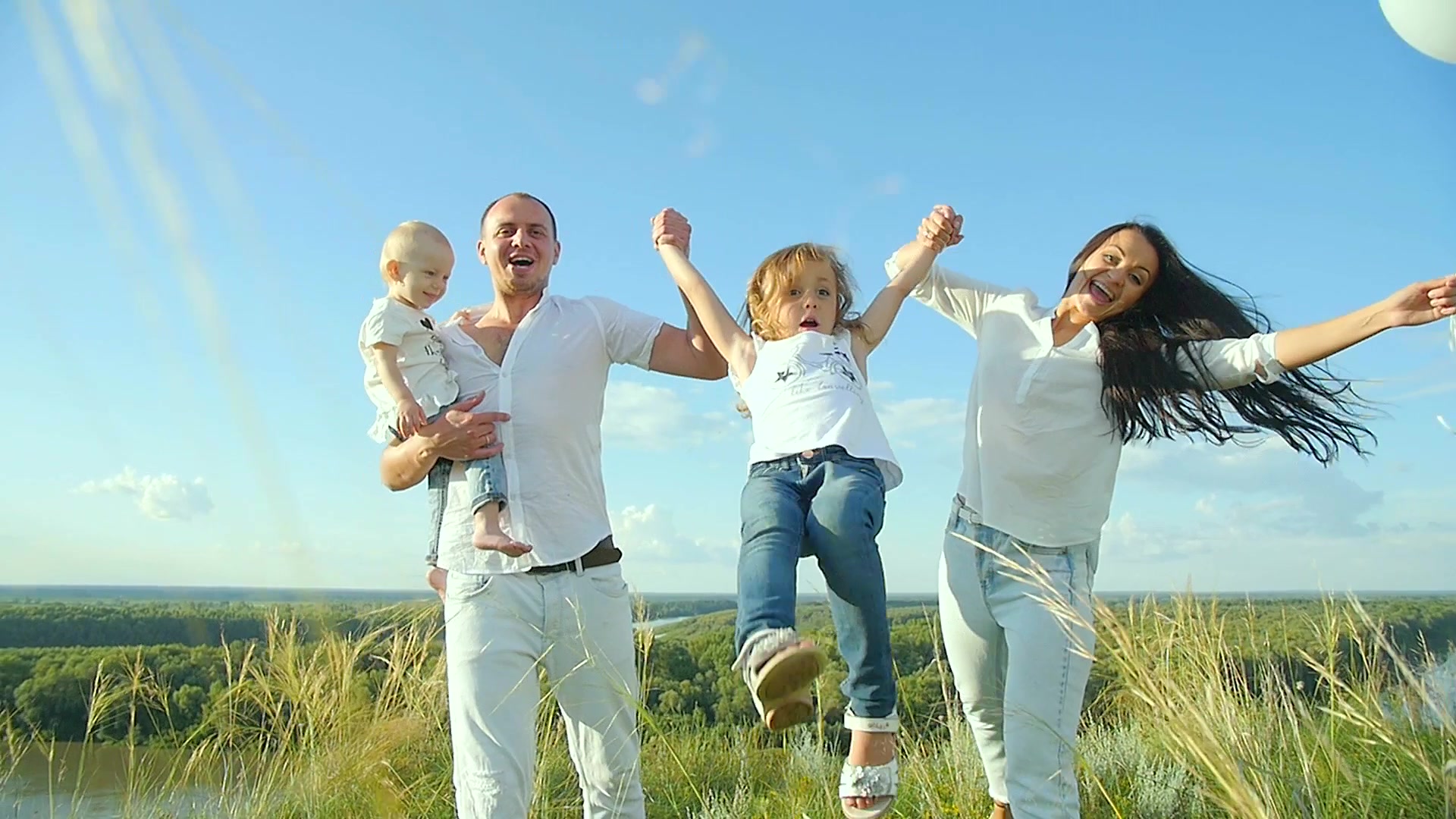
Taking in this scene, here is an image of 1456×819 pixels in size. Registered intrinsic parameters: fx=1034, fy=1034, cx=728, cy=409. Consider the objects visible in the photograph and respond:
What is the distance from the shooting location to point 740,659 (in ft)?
9.13

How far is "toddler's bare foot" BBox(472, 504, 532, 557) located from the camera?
10.1 ft

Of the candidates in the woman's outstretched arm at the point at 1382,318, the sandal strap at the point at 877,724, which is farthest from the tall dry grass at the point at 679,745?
the woman's outstretched arm at the point at 1382,318

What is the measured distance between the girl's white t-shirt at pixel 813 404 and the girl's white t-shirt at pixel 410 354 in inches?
40.3

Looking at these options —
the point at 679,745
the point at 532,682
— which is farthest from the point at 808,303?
the point at 679,745

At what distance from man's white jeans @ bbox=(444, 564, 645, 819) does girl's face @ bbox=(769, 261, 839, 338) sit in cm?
97

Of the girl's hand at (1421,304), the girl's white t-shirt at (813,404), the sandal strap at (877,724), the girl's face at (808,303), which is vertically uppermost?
the girl's face at (808,303)

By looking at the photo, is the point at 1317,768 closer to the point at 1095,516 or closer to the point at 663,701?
the point at 1095,516

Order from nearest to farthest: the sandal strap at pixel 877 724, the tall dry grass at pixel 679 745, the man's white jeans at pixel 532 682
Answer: the sandal strap at pixel 877 724, the man's white jeans at pixel 532 682, the tall dry grass at pixel 679 745

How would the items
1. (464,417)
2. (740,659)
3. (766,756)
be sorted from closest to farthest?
(740,659)
(464,417)
(766,756)

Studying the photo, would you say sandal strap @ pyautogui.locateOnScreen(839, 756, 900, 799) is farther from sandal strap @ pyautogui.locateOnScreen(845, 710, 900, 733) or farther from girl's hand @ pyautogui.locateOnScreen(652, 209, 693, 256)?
girl's hand @ pyautogui.locateOnScreen(652, 209, 693, 256)

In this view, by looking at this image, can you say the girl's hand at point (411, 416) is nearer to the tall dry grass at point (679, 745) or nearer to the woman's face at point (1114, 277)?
the tall dry grass at point (679, 745)

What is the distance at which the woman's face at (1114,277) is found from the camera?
3.46m

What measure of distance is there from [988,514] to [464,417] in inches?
66.1

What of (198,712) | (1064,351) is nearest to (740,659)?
(1064,351)
